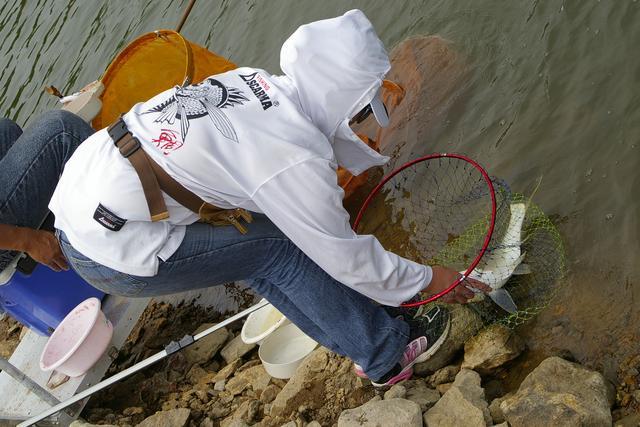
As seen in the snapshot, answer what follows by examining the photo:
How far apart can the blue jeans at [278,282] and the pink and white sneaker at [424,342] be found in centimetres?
10

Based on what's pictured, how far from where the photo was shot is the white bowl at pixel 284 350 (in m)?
4.26

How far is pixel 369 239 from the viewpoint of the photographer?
297 centimetres

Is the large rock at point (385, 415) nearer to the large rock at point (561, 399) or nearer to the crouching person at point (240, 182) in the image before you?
the large rock at point (561, 399)

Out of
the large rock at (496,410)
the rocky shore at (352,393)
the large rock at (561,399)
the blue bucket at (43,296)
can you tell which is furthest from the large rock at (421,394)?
the blue bucket at (43,296)

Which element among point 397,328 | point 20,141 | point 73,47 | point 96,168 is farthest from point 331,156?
point 73,47

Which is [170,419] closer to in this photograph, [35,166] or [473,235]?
[35,166]

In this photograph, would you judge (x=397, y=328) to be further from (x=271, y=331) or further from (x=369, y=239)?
(x=271, y=331)

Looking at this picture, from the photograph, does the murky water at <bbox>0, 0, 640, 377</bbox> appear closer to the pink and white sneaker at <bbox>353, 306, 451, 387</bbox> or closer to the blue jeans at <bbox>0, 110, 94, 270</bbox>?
the pink and white sneaker at <bbox>353, 306, 451, 387</bbox>

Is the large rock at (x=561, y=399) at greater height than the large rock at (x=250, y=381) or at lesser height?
greater

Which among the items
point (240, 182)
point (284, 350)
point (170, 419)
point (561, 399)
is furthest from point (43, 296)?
point (561, 399)

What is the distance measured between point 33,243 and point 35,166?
450 millimetres

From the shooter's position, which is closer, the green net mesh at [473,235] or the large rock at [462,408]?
the large rock at [462,408]

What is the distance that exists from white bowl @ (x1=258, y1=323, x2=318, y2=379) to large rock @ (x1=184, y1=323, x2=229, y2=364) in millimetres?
682

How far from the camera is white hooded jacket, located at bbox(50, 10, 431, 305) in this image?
2688mm
